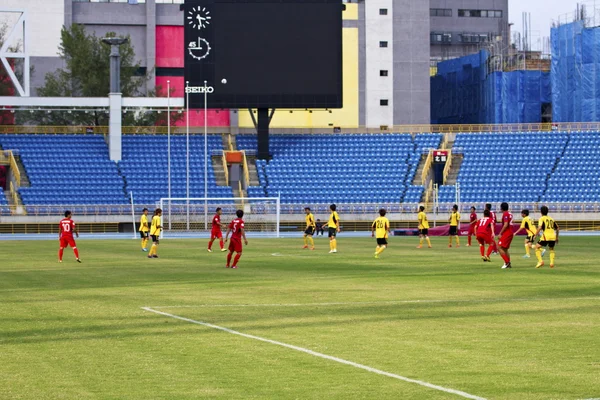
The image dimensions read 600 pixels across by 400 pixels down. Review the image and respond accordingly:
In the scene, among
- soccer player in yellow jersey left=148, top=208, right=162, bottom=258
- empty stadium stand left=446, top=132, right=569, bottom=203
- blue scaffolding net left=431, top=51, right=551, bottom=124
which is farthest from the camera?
blue scaffolding net left=431, top=51, right=551, bottom=124

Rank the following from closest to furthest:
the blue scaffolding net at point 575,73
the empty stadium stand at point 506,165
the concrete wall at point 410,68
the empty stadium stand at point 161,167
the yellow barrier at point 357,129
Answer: the empty stadium stand at point 161,167 → the empty stadium stand at point 506,165 → the yellow barrier at point 357,129 → the blue scaffolding net at point 575,73 → the concrete wall at point 410,68

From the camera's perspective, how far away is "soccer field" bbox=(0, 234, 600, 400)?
37.7 ft

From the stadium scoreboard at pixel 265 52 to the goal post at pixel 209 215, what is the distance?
260 inches

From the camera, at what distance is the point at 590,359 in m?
13.1

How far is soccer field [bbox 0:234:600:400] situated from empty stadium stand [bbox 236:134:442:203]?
134ft

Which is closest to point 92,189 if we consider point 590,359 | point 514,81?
point 514,81

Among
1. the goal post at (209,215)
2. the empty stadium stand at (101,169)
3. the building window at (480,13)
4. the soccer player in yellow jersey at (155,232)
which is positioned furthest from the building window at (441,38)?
the soccer player in yellow jersey at (155,232)

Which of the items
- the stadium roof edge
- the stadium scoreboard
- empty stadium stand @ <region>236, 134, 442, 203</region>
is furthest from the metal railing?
the stadium roof edge

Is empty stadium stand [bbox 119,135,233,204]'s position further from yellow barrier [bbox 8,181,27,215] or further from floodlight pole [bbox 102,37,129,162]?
yellow barrier [bbox 8,181,27,215]

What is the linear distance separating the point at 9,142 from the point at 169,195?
15376mm

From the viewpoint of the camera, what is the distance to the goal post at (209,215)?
2640 inches

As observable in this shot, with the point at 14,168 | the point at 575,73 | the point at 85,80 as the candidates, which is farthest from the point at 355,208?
the point at 85,80

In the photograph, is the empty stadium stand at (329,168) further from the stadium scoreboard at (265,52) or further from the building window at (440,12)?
the building window at (440,12)

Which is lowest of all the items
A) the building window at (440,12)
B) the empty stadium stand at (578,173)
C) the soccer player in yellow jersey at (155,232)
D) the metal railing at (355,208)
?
the soccer player in yellow jersey at (155,232)
